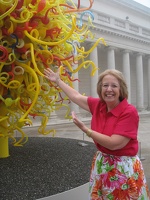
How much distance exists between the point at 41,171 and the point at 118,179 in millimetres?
2334

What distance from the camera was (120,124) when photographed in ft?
7.80

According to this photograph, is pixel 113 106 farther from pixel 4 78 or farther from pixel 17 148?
pixel 17 148

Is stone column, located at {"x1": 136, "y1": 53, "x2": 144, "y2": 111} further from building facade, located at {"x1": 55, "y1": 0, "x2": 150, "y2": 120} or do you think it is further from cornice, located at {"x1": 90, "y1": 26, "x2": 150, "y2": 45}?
cornice, located at {"x1": 90, "y1": 26, "x2": 150, "y2": 45}

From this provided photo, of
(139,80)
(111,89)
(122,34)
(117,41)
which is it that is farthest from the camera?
(139,80)

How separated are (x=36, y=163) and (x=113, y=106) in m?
2.89

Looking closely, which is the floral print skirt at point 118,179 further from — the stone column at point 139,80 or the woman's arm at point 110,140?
the stone column at point 139,80

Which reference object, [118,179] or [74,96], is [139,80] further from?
[118,179]

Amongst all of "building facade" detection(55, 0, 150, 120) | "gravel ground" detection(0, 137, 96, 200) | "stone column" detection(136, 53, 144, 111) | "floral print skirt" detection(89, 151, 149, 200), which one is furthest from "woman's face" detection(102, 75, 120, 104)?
"stone column" detection(136, 53, 144, 111)

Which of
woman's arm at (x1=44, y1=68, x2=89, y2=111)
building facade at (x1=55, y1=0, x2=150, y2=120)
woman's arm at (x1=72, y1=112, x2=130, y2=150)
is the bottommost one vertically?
woman's arm at (x1=72, y1=112, x2=130, y2=150)

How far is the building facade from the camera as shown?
2725 cm

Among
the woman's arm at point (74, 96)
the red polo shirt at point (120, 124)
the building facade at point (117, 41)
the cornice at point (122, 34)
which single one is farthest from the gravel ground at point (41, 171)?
the cornice at point (122, 34)

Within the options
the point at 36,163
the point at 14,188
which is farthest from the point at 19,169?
the point at 14,188

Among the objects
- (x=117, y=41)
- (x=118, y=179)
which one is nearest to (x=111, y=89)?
(x=118, y=179)

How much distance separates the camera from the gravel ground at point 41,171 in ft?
12.0
